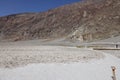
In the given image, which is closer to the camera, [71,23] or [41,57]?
[41,57]

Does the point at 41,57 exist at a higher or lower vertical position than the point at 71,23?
lower

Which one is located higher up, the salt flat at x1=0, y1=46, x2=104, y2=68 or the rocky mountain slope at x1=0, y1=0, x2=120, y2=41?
the rocky mountain slope at x1=0, y1=0, x2=120, y2=41

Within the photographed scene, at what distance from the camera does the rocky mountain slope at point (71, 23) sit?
307ft

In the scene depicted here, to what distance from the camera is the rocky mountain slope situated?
9350 centimetres

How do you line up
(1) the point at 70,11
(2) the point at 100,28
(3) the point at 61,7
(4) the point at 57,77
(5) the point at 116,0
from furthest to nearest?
(3) the point at 61,7 < (1) the point at 70,11 < (5) the point at 116,0 < (2) the point at 100,28 < (4) the point at 57,77

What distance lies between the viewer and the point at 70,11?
122 meters

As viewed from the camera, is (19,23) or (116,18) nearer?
(116,18)

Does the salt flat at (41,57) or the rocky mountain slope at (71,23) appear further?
the rocky mountain slope at (71,23)

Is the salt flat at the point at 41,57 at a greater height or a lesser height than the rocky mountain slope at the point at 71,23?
lesser

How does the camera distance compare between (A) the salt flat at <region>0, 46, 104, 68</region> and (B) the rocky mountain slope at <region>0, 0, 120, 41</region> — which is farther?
(B) the rocky mountain slope at <region>0, 0, 120, 41</region>

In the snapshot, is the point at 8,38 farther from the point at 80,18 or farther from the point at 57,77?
the point at 57,77

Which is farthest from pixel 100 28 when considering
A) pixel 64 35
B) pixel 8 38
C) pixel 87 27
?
pixel 8 38

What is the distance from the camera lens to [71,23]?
110875 mm

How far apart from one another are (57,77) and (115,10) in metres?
89.7
